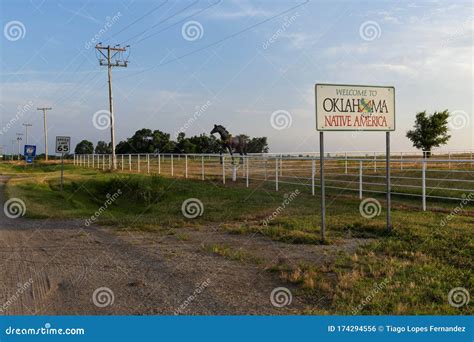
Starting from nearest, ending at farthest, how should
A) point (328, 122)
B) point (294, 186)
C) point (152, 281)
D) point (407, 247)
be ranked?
1. point (152, 281)
2. point (407, 247)
3. point (328, 122)
4. point (294, 186)

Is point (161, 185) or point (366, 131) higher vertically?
point (366, 131)

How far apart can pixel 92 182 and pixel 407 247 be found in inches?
621

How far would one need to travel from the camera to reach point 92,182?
65.4 feet

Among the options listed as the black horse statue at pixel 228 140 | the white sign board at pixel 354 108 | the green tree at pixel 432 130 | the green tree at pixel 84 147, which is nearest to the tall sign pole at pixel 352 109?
the white sign board at pixel 354 108

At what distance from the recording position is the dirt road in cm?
484

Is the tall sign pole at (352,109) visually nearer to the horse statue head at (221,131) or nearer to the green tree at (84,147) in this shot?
the horse statue head at (221,131)

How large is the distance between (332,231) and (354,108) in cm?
257

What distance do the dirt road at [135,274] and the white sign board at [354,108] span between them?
2366 mm

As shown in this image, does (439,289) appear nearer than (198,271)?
Yes

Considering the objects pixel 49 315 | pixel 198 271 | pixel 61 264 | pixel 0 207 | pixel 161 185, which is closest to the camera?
pixel 49 315

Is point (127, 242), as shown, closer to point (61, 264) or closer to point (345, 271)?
point (61, 264)

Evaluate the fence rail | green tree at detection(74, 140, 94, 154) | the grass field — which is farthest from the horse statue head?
green tree at detection(74, 140, 94, 154)

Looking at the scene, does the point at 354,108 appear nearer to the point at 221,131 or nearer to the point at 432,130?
the point at 221,131

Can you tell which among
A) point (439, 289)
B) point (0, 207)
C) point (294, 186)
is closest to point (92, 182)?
point (0, 207)
